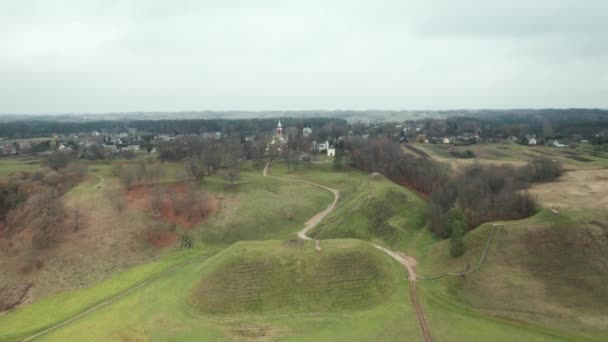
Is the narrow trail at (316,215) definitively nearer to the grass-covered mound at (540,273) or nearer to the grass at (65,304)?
the grass at (65,304)

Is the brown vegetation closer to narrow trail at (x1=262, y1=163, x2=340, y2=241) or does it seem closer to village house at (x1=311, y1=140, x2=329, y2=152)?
narrow trail at (x1=262, y1=163, x2=340, y2=241)

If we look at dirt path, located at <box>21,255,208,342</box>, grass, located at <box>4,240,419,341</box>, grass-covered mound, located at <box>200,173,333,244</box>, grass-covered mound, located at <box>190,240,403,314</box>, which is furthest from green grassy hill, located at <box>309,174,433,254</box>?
dirt path, located at <box>21,255,208,342</box>

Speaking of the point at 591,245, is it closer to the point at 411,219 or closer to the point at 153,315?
the point at 411,219

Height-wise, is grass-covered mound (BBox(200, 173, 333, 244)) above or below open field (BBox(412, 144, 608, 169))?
below

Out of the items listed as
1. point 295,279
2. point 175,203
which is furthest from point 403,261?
point 175,203

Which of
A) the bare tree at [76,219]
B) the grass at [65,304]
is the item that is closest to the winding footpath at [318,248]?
the grass at [65,304]
